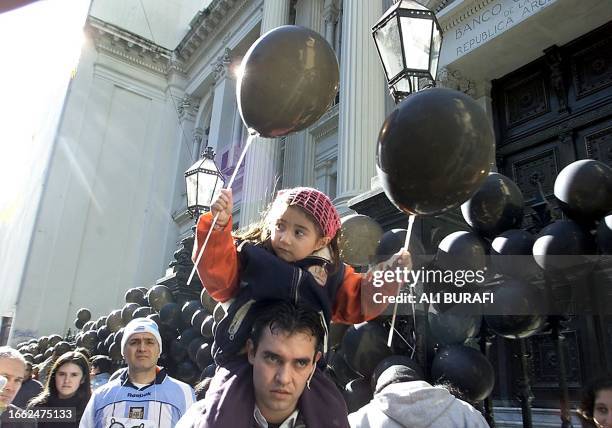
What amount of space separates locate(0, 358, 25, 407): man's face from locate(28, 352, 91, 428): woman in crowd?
16.4 inches

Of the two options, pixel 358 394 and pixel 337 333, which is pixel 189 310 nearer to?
pixel 337 333

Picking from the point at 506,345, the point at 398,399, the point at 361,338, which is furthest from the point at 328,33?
the point at 398,399

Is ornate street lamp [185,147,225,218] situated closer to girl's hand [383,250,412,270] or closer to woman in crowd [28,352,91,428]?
woman in crowd [28,352,91,428]

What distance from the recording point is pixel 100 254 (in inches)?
843

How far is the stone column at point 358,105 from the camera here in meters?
9.34

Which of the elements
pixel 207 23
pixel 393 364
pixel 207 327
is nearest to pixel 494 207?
pixel 393 364

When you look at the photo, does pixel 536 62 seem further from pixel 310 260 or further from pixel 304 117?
pixel 310 260

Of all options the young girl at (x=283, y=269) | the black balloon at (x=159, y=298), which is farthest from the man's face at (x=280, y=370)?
the black balloon at (x=159, y=298)

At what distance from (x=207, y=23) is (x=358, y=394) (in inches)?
792

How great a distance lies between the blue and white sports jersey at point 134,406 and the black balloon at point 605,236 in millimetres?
2826

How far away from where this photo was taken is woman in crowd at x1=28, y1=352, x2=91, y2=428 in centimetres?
423

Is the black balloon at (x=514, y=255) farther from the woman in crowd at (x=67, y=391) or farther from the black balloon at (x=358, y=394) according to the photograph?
the woman in crowd at (x=67, y=391)

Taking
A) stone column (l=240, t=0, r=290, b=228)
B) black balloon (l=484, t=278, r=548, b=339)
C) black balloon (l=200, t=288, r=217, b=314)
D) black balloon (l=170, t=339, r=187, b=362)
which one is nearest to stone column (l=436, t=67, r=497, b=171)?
stone column (l=240, t=0, r=290, b=228)

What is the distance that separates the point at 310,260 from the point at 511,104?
7.94m
